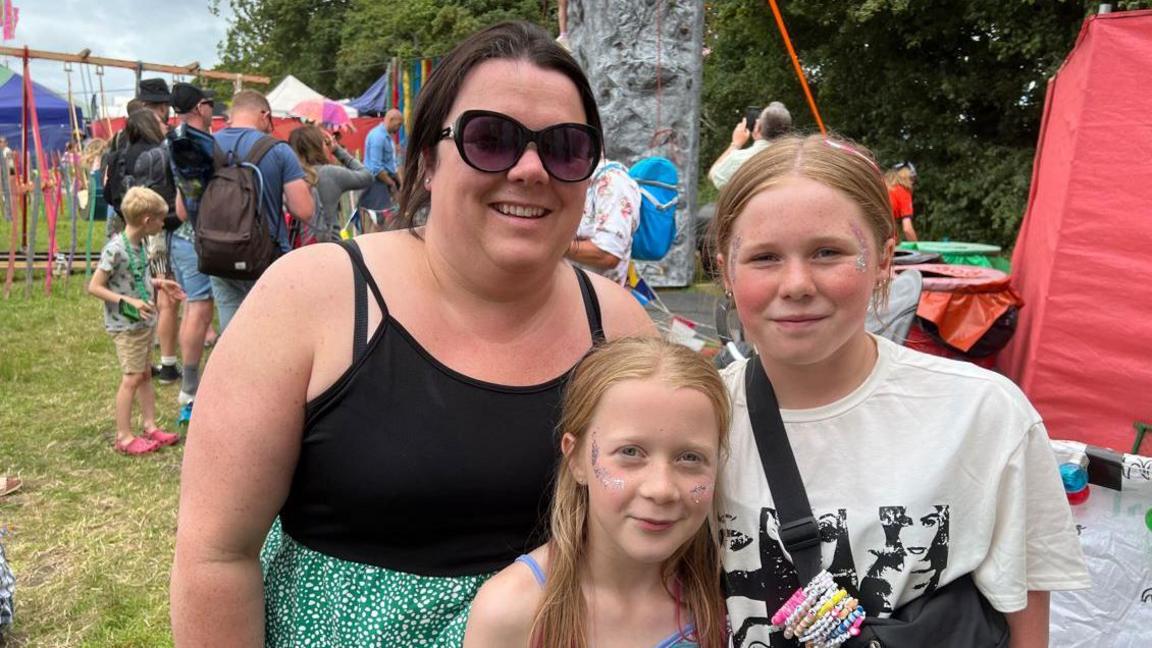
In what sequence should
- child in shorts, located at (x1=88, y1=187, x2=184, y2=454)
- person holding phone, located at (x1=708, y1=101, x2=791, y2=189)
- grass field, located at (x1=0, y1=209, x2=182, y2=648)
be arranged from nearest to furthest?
grass field, located at (x1=0, y1=209, x2=182, y2=648)
child in shorts, located at (x1=88, y1=187, x2=184, y2=454)
person holding phone, located at (x1=708, y1=101, x2=791, y2=189)

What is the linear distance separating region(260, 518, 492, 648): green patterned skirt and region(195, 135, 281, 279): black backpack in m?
3.55

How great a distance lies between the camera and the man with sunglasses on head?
412 centimetres

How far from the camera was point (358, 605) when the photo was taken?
60.5 inches

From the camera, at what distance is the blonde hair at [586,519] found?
1.49 metres

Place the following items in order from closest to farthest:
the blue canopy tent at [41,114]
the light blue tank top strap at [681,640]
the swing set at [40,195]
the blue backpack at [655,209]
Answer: the light blue tank top strap at [681,640]
the blue backpack at [655,209]
the swing set at [40,195]
the blue canopy tent at [41,114]

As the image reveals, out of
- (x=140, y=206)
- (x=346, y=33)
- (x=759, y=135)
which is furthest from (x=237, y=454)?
(x=346, y=33)

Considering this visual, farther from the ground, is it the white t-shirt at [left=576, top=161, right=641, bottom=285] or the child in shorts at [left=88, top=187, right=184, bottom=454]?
the white t-shirt at [left=576, top=161, right=641, bottom=285]

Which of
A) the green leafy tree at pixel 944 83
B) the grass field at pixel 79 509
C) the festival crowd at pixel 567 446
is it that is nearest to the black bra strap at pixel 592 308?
the festival crowd at pixel 567 446

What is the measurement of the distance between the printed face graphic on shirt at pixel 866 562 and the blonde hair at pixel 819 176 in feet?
1.47

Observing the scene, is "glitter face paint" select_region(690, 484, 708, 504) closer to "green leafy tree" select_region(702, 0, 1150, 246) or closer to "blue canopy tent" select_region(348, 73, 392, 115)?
"green leafy tree" select_region(702, 0, 1150, 246)

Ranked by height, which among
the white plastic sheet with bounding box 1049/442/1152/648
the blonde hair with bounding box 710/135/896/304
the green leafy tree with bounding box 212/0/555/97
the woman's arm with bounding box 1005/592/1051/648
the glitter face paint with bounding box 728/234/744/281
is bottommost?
the white plastic sheet with bounding box 1049/442/1152/648

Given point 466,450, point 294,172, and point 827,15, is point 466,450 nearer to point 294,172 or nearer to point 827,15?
point 294,172

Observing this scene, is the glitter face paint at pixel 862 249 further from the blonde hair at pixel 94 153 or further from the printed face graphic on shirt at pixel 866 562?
the blonde hair at pixel 94 153

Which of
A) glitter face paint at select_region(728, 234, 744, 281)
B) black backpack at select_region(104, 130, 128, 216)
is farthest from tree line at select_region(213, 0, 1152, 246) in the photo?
glitter face paint at select_region(728, 234, 744, 281)
